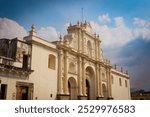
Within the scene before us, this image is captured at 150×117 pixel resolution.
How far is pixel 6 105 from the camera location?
5871mm

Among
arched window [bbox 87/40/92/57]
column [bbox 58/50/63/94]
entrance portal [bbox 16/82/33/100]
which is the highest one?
arched window [bbox 87/40/92/57]

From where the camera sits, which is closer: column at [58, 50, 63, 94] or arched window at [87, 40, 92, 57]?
column at [58, 50, 63, 94]

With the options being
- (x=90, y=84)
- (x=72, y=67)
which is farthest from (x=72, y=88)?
(x=90, y=84)

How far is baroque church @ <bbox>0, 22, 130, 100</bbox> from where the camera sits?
9.88m

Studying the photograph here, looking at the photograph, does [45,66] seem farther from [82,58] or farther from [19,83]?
[82,58]

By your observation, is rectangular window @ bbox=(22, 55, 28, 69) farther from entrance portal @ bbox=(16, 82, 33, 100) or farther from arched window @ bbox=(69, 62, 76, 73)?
arched window @ bbox=(69, 62, 76, 73)

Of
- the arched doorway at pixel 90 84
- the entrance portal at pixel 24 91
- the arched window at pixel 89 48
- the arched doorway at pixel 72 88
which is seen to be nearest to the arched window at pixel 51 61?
the arched doorway at pixel 72 88

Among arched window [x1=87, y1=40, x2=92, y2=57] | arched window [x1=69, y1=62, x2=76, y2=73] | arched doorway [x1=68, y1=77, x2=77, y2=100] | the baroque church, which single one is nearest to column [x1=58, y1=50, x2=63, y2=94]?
the baroque church

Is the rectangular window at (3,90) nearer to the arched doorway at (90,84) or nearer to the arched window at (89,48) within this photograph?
the arched doorway at (90,84)

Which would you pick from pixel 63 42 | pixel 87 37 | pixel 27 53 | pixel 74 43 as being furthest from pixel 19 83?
pixel 87 37

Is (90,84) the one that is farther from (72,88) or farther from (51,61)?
(51,61)

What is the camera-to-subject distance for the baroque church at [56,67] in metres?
9.88

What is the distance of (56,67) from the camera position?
1265 centimetres

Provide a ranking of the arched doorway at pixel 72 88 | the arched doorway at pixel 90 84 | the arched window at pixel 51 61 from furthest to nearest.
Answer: the arched doorway at pixel 90 84, the arched doorway at pixel 72 88, the arched window at pixel 51 61
